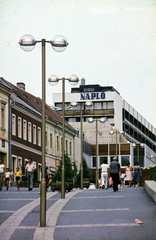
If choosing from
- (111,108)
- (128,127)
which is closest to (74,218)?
(111,108)

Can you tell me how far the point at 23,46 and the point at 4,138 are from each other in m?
32.4

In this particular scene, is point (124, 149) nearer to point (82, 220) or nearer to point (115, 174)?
point (115, 174)

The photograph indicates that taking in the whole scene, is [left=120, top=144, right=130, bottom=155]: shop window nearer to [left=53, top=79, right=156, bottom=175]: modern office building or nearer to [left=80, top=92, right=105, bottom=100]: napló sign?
[left=53, top=79, right=156, bottom=175]: modern office building

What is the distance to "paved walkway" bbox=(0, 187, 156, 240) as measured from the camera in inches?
485

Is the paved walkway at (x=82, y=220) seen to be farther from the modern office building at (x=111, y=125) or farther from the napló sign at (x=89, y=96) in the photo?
the napló sign at (x=89, y=96)

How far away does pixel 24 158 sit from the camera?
54969 millimetres

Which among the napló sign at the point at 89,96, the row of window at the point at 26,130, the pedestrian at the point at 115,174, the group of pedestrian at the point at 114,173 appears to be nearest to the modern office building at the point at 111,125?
the napló sign at the point at 89,96

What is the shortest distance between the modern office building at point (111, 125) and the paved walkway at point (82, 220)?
66499 mm

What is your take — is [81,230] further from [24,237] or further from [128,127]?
[128,127]

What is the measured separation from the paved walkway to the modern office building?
66.5 metres

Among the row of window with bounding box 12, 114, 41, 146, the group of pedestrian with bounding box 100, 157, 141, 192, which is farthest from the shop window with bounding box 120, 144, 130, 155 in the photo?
the group of pedestrian with bounding box 100, 157, 141, 192

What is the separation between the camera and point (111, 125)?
9538cm

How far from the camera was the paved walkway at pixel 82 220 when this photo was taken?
12328 millimetres

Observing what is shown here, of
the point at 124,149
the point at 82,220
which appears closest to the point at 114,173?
the point at 82,220
